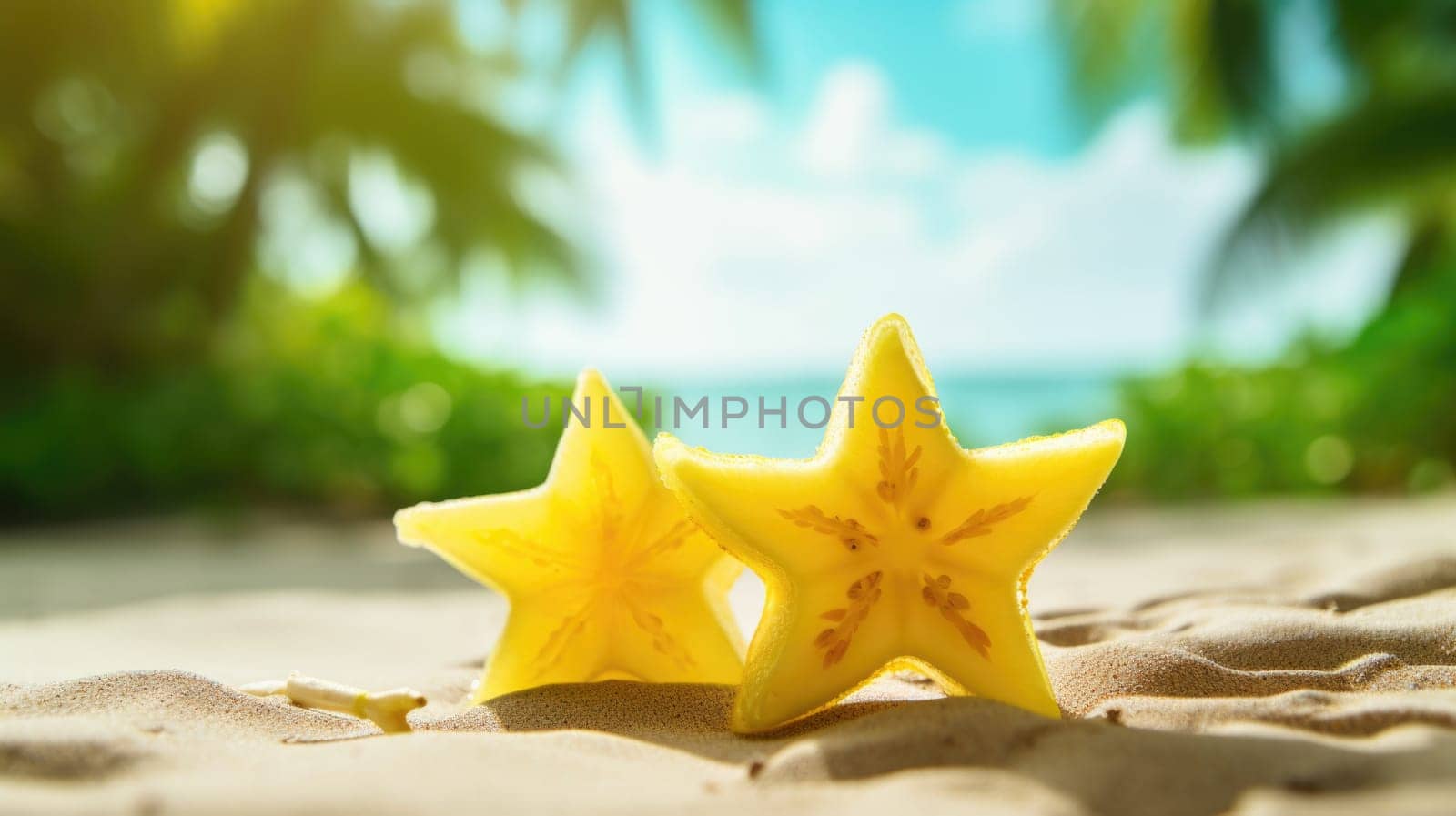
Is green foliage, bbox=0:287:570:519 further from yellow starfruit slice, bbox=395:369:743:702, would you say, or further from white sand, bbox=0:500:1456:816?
yellow starfruit slice, bbox=395:369:743:702

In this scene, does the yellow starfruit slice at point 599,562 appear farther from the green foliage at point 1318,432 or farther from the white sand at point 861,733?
the green foliage at point 1318,432

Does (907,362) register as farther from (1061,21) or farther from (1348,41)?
(1061,21)

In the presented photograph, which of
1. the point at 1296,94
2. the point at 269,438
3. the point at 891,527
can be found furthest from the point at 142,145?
the point at 1296,94

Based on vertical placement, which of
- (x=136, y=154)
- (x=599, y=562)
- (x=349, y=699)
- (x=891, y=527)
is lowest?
(x=349, y=699)

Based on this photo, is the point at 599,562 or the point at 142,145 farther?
the point at 142,145

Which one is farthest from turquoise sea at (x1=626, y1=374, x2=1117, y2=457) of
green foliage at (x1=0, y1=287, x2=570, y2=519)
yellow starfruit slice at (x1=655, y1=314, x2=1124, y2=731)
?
green foliage at (x1=0, y1=287, x2=570, y2=519)

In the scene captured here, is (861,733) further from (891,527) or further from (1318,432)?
(1318,432)

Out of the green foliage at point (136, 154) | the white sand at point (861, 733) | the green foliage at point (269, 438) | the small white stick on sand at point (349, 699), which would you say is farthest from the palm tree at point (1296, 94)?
the small white stick on sand at point (349, 699)
